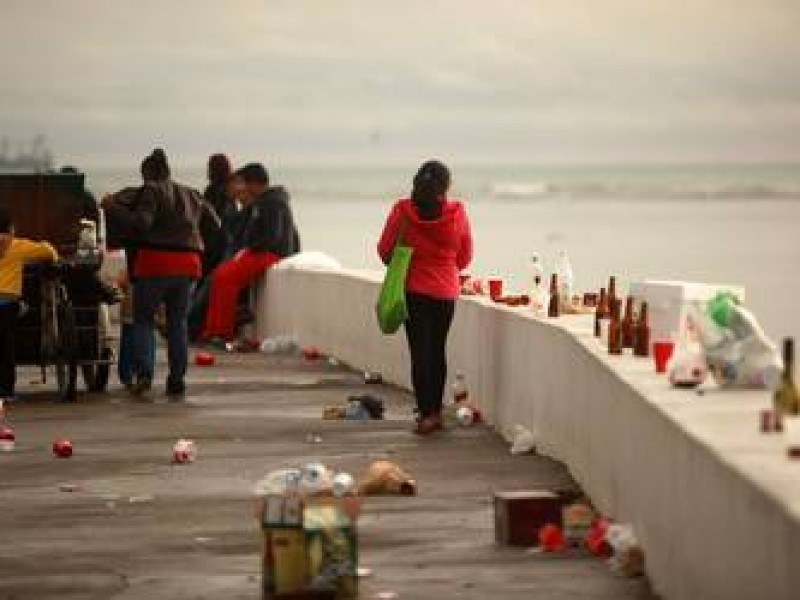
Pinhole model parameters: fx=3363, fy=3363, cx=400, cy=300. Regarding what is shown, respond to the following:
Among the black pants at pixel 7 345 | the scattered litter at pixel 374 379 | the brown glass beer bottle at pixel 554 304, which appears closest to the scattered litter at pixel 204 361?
the scattered litter at pixel 374 379

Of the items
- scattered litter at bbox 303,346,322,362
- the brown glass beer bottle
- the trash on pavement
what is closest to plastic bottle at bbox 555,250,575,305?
the brown glass beer bottle

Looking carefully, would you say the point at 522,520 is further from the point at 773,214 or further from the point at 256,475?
the point at 773,214

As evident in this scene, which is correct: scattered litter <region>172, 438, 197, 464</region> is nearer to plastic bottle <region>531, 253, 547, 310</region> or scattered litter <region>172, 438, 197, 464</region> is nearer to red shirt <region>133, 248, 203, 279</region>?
plastic bottle <region>531, 253, 547, 310</region>

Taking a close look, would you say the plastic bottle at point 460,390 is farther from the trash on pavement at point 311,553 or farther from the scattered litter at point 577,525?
the trash on pavement at point 311,553

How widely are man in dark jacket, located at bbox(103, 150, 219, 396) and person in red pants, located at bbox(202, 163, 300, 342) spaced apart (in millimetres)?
7429

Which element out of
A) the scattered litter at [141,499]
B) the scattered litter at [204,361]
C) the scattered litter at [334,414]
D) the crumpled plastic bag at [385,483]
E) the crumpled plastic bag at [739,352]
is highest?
the crumpled plastic bag at [739,352]

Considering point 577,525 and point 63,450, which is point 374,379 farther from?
point 577,525

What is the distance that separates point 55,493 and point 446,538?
323cm

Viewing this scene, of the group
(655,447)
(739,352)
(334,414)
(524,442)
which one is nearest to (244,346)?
(334,414)

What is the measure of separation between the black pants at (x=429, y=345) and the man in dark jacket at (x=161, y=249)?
328 centimetres

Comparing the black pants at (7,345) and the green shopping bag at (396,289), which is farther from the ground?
the green shopping bag at (396,289)

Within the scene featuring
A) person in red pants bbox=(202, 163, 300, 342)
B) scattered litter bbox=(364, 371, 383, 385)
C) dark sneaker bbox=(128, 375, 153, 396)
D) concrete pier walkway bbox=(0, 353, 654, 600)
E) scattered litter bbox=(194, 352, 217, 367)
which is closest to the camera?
concrete pier walkway bbox=(0, 353, 654, 600)

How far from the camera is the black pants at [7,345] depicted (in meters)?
24.6

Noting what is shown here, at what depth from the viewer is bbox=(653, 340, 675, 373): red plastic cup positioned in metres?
15.5
